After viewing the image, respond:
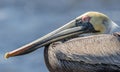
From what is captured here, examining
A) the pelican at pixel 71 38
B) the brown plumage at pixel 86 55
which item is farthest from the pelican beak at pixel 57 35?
the brown plumage at pixel 86 55

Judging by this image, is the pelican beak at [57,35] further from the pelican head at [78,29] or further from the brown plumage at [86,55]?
the brown plumage at [86,55]

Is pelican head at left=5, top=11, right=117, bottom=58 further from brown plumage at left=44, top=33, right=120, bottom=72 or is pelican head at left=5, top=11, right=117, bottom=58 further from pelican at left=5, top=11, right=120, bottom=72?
brown plumage at left=44, top=33, right=120, bottom=72

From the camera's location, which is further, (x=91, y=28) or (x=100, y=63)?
(x=91, y=28)

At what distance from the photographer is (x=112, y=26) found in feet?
66.8

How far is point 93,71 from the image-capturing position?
19391mm

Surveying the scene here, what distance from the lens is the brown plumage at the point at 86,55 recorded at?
63.6 ft

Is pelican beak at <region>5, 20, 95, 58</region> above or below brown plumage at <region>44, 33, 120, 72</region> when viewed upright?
above

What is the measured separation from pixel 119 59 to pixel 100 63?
310 millimetres

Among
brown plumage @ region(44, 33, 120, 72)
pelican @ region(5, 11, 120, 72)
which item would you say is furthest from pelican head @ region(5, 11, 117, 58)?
brown plumage @ region(44, 33, 120, 72)

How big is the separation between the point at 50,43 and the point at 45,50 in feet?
0.80

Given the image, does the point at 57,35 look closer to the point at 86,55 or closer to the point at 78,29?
the point at 78,29

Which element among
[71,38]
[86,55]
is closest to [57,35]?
[71,38]

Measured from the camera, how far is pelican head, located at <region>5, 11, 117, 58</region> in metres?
20.0

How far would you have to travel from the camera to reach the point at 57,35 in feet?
66.0
